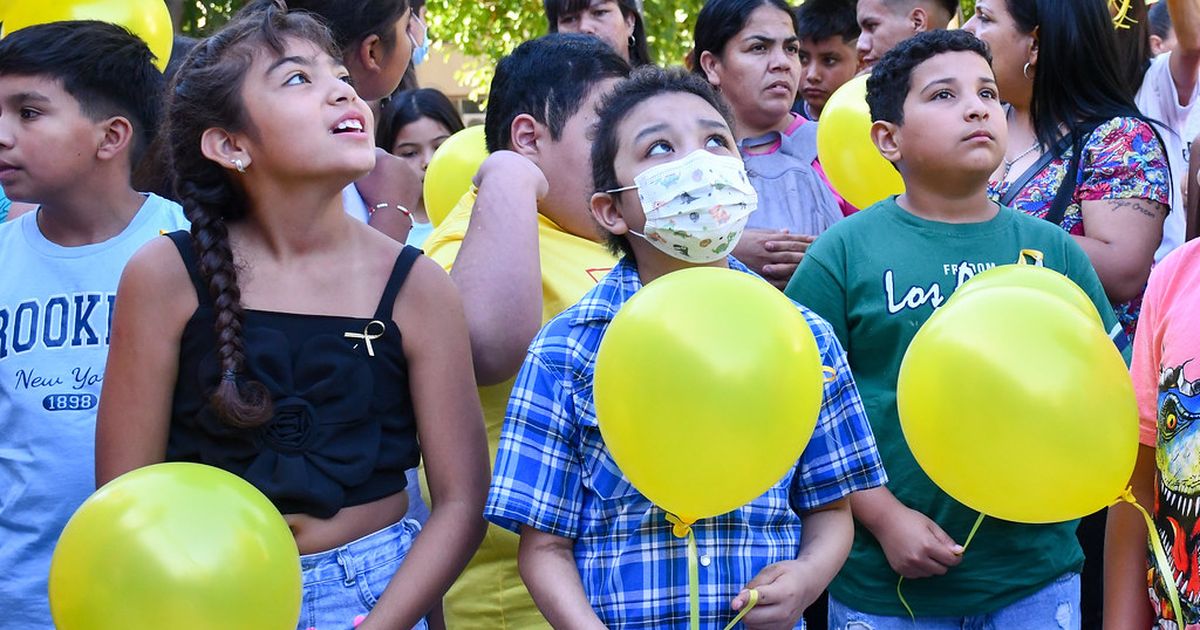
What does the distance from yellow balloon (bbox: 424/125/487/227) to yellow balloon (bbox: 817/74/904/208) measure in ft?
3.60

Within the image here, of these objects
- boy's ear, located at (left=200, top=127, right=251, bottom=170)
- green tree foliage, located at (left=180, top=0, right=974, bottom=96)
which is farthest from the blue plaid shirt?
green tree foliage, located at (left=180, top=0, right=974, bottom=96)

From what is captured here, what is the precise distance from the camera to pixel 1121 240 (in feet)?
12.1

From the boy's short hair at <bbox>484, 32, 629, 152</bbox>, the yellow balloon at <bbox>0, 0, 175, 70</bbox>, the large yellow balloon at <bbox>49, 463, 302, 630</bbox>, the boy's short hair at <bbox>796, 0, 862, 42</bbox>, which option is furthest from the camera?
the boy's short hair at <bbox>796, 0, 862, 42</bbox>

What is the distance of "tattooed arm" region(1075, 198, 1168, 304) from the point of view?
12.1ft

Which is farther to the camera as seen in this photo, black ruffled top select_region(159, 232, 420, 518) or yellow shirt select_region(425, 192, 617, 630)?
yellow shirt select_region(425, 192, 617, 630)

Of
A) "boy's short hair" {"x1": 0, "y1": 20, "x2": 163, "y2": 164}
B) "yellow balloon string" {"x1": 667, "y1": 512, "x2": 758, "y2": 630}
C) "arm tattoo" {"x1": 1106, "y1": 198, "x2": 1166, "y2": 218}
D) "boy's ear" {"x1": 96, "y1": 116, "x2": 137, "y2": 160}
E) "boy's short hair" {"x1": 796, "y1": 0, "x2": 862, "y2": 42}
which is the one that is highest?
"boy's short hair" {"x1": 796, "y1": 0, "x2": 862, "y2": 42}

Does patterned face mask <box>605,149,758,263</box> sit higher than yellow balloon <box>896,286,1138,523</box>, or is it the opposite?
patterned face mask <box>605,149,758,263</box>

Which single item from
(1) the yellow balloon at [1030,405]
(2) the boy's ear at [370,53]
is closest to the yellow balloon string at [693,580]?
(1) the yellow balloon at [1030,405]

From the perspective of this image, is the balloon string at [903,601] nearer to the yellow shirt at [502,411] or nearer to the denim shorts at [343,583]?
the yellow shirt at [502,411]

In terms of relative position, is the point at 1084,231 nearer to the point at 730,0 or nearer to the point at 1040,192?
the point at 1040,192

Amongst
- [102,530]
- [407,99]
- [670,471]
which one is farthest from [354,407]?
[407,99]

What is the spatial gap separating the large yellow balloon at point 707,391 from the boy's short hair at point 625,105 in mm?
563

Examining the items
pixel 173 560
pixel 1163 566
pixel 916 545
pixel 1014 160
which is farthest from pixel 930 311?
pixel 173 560

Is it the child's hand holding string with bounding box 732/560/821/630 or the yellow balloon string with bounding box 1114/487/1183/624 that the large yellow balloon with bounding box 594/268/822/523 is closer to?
the child's hand holding string with bounding box 732/560/821/630
